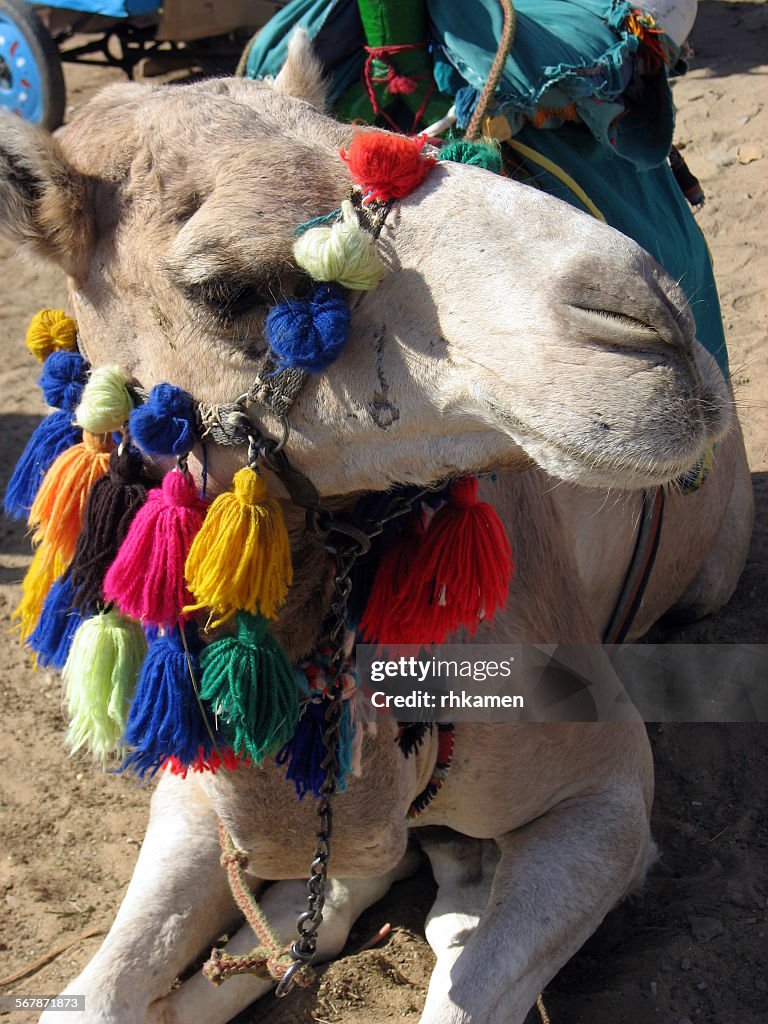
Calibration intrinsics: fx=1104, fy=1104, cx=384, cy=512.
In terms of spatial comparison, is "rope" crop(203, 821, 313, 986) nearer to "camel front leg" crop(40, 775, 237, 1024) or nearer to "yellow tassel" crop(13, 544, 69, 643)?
"camel front leg" crop(40, 775, 237, 1024)

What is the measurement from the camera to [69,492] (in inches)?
81.5

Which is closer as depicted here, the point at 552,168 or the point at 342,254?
the point at 342,254

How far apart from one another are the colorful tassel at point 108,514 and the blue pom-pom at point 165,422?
0.14 m

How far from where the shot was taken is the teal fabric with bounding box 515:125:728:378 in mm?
3271

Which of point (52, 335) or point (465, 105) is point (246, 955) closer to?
point (52, 335)

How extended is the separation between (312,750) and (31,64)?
23.9 ft

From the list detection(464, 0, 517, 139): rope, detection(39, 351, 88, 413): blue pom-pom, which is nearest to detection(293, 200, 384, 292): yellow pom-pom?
detection(39, 351, 88, 413): blue pom-pom

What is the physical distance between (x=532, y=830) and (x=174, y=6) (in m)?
7.37

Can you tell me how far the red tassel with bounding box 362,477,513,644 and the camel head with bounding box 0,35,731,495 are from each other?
224 millimetres

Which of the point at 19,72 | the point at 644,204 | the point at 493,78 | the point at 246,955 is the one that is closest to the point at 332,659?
the point at 246,955

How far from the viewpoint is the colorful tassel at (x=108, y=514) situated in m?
2.03

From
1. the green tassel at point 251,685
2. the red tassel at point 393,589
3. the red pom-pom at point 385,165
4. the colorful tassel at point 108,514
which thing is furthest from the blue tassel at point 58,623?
the red pom-pom at point 385,165

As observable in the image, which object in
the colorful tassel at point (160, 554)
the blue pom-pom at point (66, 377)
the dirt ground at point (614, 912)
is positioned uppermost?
the blue pom-pom at point (66, 377)

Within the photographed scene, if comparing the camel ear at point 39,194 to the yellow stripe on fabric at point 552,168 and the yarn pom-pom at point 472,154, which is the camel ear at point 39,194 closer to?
the yarn pom-pom at point 472,154
